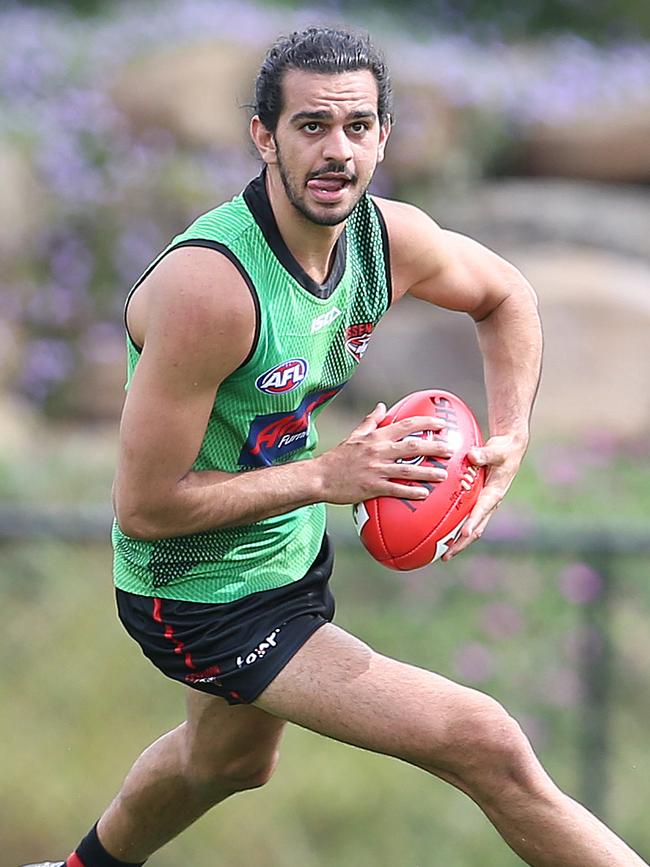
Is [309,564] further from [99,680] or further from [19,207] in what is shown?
[19,207]

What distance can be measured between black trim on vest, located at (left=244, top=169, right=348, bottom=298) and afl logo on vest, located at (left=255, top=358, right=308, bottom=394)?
0.19 meters

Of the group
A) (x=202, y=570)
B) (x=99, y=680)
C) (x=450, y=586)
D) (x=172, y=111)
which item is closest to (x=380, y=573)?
(x=450, y=586)

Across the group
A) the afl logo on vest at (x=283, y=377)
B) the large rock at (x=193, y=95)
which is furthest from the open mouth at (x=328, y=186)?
the large rock at (x=193, y=95)

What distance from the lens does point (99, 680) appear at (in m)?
8.26

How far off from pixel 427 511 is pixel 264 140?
102 centimetres

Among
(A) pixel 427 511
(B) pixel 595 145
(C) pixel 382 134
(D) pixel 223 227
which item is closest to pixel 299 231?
(D) pixel 223 227

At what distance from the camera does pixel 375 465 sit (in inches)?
153

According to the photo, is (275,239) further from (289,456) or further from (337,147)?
(289,456)

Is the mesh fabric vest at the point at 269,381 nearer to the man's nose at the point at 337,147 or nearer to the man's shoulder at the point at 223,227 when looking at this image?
the man's shoulder at the point at 223,227

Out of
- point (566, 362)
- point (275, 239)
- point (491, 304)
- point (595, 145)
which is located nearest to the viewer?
point (275, 239)

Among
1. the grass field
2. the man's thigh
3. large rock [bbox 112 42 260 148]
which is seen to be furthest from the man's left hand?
large rock [bbox 112 42 260 148]

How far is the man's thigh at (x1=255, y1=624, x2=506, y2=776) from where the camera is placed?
386 centimetres

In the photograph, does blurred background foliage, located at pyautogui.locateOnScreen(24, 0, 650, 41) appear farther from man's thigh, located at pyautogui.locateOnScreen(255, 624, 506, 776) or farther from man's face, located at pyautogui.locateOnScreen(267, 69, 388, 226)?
man's thigh, located at pyautogui.locateOnScreen(255, 624, 506, 776)

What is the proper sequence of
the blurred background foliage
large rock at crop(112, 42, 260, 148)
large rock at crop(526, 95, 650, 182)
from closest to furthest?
large rock at crop(112, 42, 260, 148)
large rock at crop(526, 95, 650, 182)
the blurred background foliage
